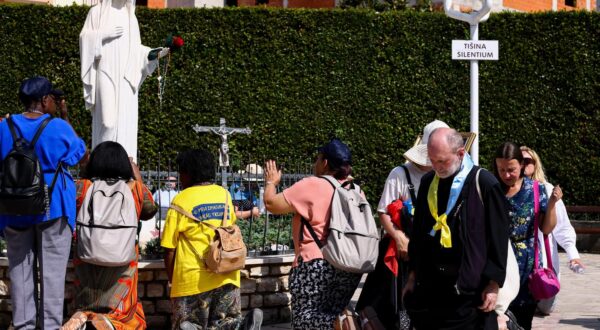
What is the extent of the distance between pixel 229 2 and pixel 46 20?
63.8ft

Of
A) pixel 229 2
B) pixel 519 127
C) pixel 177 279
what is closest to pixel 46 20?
pixel 519 127

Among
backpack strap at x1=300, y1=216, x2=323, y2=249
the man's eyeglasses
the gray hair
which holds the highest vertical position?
the gray hair

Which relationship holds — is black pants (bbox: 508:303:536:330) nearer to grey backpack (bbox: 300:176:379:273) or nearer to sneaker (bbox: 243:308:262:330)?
grey backpack (bbox: 300:176:379:273)

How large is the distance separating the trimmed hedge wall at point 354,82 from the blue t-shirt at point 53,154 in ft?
34.4

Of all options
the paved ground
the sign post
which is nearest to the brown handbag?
the paved ground

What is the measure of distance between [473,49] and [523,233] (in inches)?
128

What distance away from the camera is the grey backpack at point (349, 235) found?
6.63 metres

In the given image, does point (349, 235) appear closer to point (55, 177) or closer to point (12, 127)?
point (55, 177)

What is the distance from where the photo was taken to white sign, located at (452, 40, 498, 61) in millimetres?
9445

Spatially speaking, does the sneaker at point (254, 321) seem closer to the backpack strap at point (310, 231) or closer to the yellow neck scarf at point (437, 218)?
the backpack strap at point (310, 231)

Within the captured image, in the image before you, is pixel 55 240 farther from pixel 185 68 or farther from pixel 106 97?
pixel 185 68

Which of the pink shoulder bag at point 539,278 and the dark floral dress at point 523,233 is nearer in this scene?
the pink shoulder bag at point 539,278

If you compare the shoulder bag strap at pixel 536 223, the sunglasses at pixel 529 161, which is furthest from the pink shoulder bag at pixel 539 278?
the sunglasses at pixel 529 161

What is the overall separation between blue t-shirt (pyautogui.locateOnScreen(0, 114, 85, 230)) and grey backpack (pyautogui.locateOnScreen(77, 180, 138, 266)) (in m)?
0.13
